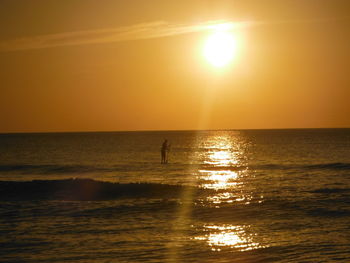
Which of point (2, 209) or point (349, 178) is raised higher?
point (349, 178)

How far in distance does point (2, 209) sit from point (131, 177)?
52.0 ft

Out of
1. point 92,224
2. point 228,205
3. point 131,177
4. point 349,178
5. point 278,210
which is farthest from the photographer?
point 131,177

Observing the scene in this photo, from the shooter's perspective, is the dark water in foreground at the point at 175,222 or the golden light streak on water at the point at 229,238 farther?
the golden light streak on water at the point at 229,238

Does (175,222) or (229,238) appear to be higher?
(175,222)

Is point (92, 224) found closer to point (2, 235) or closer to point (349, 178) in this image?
point (2, 235)

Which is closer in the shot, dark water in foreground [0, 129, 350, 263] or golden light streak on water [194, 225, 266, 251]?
dark water in foreground [0, 129, 350, 263]

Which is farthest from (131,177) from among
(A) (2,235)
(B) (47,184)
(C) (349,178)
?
(A) (2,235)

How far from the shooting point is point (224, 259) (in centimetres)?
1304

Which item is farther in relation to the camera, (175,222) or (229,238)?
(175,222)

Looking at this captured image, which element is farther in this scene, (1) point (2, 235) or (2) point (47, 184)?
(2) point (47, 184)

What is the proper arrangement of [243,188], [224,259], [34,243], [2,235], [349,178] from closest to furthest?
[224,259]
[34,243]
[2,235]
[243,188]
[349,178]

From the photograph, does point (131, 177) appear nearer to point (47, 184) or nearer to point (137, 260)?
point (47, 184)

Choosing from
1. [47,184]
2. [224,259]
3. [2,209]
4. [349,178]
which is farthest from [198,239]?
[349,178]

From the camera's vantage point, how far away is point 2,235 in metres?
16.2
